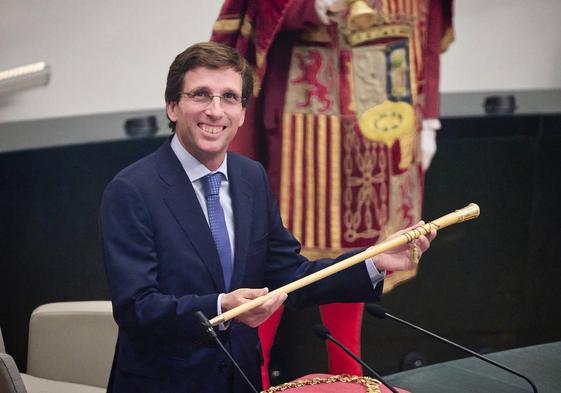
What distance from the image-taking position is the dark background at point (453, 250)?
3400 millimetres

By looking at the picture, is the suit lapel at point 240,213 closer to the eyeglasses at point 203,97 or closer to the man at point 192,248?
the man at point 192,248

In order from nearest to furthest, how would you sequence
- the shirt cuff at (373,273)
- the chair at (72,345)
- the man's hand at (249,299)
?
the man's hand at (249,299)
the shirt cuff at (373,273)
the chair at (72,345)

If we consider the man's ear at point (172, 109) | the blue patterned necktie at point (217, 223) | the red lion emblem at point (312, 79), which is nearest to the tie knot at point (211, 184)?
the blue patterned necktie at point (217, 223)

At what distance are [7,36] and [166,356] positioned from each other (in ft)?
5.92

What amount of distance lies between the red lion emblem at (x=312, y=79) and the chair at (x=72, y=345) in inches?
29.2

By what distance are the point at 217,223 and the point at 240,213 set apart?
Result: 48 millimetres

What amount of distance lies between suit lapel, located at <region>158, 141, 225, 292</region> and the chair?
818mm

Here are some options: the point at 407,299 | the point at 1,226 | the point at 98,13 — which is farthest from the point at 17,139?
the point at 407,299

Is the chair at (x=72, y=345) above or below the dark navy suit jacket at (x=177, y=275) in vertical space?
below

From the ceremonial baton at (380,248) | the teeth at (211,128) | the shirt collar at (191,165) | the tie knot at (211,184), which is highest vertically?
the teeth at (211,128)

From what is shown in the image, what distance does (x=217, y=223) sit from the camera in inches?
77.2

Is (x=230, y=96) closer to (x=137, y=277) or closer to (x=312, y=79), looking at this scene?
(x=137, y=277)

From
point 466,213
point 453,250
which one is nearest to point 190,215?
point 466,213

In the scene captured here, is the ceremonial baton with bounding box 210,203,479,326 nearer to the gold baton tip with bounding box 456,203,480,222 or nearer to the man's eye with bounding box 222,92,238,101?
the gold baton tip with bounding box 456,203,480,222
